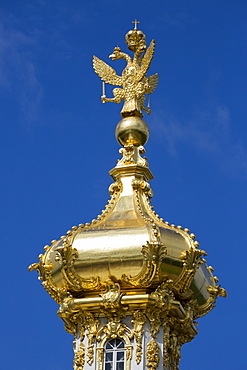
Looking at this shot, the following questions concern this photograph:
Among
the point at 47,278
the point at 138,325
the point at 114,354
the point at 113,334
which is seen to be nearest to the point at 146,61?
the point at 47,278

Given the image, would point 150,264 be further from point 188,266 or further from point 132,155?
point 132,155

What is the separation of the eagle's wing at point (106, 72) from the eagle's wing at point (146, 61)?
2.07 ft

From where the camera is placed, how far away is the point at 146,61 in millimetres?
39219

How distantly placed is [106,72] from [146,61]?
1.26 m

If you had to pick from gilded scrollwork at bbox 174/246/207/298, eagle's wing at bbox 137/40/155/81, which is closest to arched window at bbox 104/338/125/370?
gilded scrollwork at bbox 174/246/207/298

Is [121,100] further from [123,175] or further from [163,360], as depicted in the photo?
[163,360]

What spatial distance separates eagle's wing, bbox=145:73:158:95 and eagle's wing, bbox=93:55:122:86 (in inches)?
32.5

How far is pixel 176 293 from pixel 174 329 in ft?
3.15

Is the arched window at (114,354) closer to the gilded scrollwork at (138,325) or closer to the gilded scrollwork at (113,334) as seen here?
the gilded scrollwork at (113,334)

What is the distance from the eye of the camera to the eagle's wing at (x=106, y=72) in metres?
39.4

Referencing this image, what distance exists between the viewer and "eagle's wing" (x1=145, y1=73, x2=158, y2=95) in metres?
39.2

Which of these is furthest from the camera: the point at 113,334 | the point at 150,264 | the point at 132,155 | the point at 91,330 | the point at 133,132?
the point at 133,132

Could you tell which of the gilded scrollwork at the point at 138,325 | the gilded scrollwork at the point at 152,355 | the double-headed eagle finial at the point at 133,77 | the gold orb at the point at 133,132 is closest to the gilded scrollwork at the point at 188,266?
the gilded scrollwork at the point at 138,325

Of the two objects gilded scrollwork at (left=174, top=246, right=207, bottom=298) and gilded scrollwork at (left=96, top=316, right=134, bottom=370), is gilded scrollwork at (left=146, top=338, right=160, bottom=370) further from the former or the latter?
gilded scrollwork at (left=174, top=246, right=207, bottom=298)
